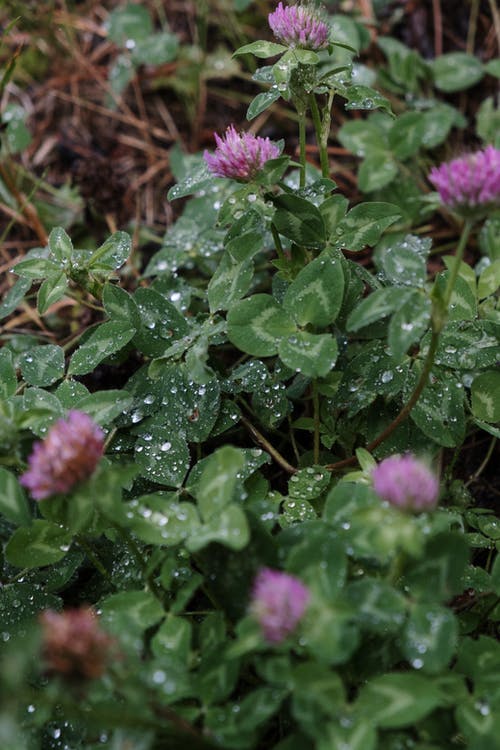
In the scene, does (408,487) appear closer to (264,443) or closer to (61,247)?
(264,443)

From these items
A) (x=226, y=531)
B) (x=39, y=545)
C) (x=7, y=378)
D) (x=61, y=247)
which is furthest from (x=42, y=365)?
(x=226, y=531)

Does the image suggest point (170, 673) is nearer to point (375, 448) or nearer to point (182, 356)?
point (375, 448)

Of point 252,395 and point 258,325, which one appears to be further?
point 252,395

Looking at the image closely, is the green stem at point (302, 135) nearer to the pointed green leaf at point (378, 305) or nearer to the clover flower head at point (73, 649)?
the pointed green leaf at point (378, 305)

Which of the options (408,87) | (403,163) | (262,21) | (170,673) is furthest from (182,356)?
(262,21)

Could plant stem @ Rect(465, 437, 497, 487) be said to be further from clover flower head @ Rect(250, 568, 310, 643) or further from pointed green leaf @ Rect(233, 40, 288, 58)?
pointed green leaf @ Rect(233, 40, 288, 58)

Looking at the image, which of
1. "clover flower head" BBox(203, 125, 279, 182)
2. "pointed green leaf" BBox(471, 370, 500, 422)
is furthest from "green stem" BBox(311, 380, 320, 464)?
"clover flower head" BBox(203, 125, 279, 182)

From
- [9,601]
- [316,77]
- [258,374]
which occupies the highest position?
[316,77]
